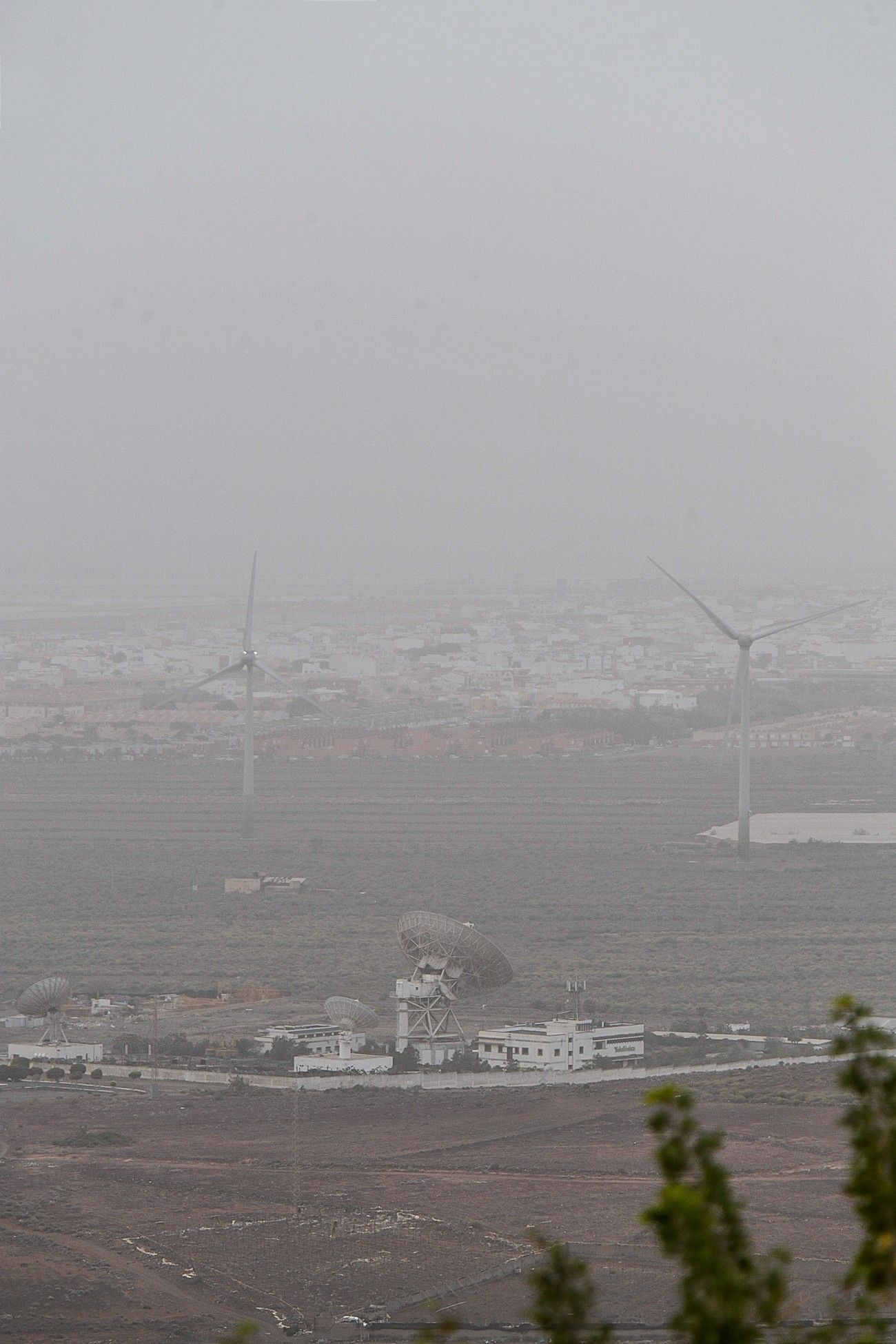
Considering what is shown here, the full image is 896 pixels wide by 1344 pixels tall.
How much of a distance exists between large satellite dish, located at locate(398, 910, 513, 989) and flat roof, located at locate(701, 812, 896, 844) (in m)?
38.8

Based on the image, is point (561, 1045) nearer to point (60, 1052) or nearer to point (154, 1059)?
point (154, 1059)

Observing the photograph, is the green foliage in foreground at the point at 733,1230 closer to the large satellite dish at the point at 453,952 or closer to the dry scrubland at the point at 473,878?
the large satellite dish at the point at 453,952

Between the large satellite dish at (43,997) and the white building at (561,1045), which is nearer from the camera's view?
the white building at (561,1045)

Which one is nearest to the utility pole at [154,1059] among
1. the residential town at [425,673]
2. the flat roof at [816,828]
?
the flat roof at [816,828]

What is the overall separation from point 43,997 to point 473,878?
33893mm

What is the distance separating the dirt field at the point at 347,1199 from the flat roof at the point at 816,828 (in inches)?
1692

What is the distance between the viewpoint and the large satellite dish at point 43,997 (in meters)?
39.7

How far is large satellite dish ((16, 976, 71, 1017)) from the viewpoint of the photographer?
39.7 meters

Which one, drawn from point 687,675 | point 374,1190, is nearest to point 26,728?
point 687,675

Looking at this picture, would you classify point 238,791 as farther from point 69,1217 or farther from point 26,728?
point 69,1217

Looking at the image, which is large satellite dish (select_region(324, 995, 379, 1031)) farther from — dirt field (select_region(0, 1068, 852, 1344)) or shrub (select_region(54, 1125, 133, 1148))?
shrub (select_region(54, 1125, 133, 1148))

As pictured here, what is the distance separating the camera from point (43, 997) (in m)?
39.8

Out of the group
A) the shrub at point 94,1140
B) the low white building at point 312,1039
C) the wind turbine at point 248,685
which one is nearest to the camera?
the shrub at point 94,1140

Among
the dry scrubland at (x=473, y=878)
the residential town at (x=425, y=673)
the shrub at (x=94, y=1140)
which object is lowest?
the shrub at (x=94, y=1140)
